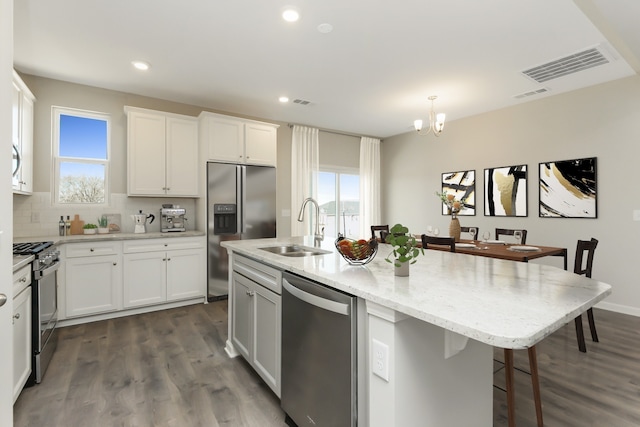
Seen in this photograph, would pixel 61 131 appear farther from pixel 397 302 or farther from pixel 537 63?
pixel 537 63

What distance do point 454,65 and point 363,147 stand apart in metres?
3.21

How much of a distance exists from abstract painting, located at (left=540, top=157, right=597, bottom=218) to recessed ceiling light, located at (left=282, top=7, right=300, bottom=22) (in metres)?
3.89

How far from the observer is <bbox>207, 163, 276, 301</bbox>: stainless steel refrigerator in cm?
427

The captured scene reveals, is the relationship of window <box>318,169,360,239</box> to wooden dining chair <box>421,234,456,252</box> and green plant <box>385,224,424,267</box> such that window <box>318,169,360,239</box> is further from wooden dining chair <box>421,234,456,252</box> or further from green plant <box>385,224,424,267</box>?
green plant <box>385,224,424,267</box>

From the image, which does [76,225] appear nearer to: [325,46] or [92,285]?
[92,285]

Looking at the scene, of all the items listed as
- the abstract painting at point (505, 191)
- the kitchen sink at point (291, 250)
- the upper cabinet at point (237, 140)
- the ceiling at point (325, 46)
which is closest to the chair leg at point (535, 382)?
the kitchen sink at point (291, 250)

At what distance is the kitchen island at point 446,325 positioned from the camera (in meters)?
0.97

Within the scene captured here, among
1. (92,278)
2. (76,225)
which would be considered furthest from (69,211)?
(92,278)

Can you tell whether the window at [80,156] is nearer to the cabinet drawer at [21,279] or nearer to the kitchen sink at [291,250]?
the cabinet drawer at [21,279]

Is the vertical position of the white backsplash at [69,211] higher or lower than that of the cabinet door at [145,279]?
higher

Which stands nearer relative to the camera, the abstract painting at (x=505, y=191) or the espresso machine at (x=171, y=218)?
the espresso machine at (x=171, y=218)

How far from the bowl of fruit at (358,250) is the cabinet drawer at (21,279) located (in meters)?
2.00

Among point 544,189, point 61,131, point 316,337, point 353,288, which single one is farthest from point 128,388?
point 544,189

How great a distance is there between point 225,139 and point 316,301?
11.4 feet
